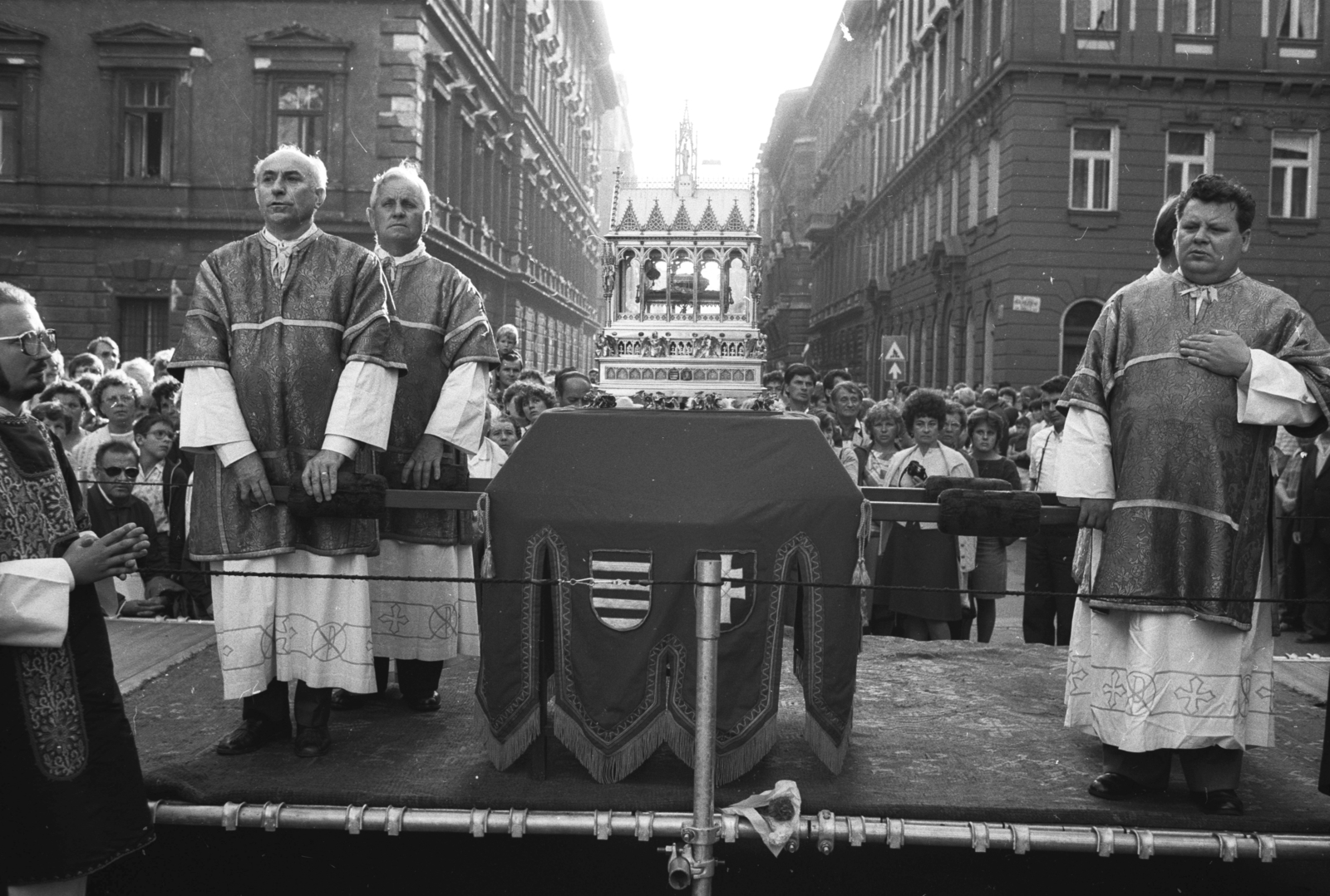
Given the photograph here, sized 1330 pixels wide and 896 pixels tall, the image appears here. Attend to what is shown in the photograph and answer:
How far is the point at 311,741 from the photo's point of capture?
13.1ft

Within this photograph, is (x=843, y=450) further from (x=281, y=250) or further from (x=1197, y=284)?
(x=281, y=250)

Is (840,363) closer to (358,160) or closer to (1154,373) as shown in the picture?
(358,160)

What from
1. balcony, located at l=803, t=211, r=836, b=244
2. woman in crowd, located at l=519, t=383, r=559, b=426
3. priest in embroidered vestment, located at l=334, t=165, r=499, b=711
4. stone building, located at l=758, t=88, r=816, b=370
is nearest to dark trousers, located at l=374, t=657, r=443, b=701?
priest in embroidered vestment, located at l=334, t=165, r=499, b=711

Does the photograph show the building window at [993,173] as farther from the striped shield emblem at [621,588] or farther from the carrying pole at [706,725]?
the carrying pole at [706,725]

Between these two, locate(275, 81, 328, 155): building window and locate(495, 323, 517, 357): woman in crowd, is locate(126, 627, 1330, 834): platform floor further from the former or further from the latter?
locate(275, 81, 328, 155): building window

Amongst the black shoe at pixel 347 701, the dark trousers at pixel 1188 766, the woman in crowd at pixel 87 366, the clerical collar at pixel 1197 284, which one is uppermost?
the clerical collar at pixel 1197 284

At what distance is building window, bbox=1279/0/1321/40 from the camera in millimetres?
21562

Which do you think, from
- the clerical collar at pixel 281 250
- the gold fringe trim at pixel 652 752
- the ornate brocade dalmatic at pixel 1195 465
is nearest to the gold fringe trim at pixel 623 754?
the gold fringe trim at pixel 652 752

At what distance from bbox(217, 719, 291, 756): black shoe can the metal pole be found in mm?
1572

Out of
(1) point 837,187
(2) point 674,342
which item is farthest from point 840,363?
(2) point 674,342

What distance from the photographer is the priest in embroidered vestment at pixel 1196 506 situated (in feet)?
12.0

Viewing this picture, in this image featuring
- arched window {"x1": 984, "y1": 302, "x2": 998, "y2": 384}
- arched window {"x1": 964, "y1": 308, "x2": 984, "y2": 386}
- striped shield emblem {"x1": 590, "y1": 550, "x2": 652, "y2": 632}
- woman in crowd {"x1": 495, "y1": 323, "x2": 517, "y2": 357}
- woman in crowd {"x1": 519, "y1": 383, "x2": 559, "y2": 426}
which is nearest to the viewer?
striped shield emblem {"x1": 590, "y1": 550, "x2": 652, "y2": 632}

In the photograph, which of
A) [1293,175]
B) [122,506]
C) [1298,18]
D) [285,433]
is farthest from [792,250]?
[285,433]

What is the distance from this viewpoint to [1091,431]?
3.90 metres
